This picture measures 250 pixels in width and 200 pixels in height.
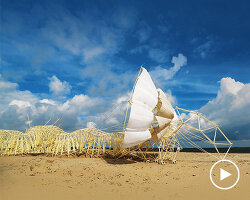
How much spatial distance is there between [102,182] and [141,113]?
368cm

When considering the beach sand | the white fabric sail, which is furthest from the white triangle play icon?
the white fabric sail

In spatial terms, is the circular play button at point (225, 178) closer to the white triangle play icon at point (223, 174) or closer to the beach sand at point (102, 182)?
the white triangle play icon at point (223, 174)

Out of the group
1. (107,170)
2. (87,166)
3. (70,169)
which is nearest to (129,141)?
(107,170)

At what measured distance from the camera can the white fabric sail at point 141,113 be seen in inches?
351

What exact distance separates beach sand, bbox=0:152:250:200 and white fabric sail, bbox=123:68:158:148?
1.43 meters

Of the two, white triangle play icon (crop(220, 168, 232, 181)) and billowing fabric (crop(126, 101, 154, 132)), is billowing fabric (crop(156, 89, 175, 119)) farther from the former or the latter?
white triangle play icon (crop(220, 168, 232, 181))

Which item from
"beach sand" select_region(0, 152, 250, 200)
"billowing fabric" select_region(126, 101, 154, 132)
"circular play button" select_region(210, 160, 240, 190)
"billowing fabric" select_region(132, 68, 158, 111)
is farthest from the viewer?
"billowing fabric" select_region(132, 68, 158, 111)

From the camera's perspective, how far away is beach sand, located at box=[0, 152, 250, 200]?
5.64 m

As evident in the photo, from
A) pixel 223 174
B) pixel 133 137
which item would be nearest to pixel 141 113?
pixel 133 137

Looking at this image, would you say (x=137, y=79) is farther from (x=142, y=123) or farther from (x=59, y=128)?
(x=59, y=128)

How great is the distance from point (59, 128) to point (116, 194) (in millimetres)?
8862

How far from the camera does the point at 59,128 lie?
13.4 metres

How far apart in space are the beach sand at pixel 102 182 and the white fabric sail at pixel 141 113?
1435mm

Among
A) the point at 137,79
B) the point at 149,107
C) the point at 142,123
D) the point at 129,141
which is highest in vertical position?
the point at 137,79
